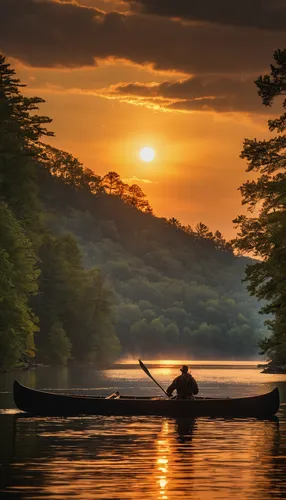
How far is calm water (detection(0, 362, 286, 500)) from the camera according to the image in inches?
1076

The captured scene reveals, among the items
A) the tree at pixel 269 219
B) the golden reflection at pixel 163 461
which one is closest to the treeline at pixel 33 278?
the tree at pixel 269 219

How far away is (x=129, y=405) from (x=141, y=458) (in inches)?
659

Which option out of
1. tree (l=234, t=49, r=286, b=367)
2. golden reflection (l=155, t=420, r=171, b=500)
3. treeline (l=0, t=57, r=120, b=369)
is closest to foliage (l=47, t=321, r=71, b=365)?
treeline (l=0, t=57, r=120, b=369)

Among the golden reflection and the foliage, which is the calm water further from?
the foliage

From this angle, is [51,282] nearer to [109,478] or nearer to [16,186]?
[16,186]

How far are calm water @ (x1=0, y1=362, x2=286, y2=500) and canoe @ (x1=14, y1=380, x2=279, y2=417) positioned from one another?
1.54ft

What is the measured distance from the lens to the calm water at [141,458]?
27.3m

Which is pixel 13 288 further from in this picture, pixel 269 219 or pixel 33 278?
pixel 269 219

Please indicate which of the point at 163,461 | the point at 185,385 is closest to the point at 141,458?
the point at 163,461

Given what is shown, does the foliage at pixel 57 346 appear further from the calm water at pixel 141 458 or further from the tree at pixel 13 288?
the calm water at pixel 141 458

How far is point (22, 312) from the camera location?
327 feet

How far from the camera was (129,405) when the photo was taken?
166 feet

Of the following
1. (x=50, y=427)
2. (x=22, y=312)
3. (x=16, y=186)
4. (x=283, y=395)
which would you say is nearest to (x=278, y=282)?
(x=283, y=395)

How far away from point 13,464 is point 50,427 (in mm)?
13191
